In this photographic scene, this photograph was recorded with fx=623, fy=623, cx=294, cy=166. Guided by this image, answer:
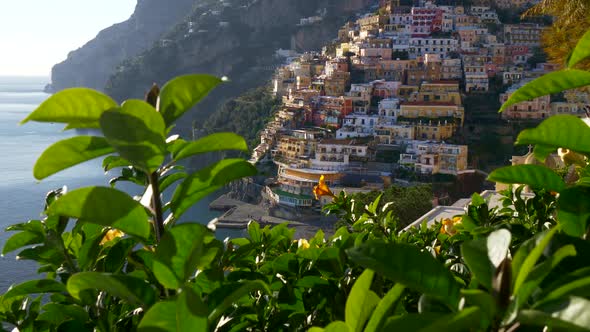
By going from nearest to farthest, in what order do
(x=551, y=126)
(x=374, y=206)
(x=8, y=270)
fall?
(x=551, y=126) → (x=374, y=206) → (x=8, y=270)

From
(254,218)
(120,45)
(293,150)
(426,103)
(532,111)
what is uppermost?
(120,45)

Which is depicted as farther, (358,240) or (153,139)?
(358,240)

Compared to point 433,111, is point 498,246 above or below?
above

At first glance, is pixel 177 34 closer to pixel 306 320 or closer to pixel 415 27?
pixel 415 27

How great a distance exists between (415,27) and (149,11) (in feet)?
117

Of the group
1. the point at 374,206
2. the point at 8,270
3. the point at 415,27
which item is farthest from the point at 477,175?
the point at 374,206

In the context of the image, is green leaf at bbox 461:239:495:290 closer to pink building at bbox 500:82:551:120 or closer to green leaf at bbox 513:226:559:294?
green leaf at bbox 513:226:559:294

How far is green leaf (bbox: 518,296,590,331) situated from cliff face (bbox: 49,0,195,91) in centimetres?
5397

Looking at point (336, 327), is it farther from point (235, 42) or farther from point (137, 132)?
point (235, 42)

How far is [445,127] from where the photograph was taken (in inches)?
753

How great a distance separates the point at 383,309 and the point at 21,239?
33cm

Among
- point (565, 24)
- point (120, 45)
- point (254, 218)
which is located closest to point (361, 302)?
point (565, 24)

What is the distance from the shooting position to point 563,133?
37 cm

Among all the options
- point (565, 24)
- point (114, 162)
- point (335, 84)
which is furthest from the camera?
point (335, 84)
